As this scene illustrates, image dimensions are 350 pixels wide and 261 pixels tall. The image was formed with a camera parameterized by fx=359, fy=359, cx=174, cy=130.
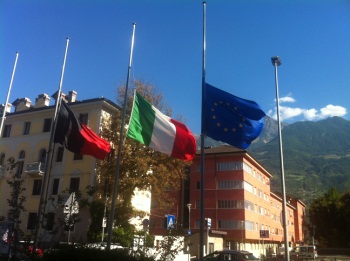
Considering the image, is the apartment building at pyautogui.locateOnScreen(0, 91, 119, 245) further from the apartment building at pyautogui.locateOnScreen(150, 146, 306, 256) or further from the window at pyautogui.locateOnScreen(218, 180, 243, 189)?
the window at pyautogui.locateOnScreen(218, 180, 243, 189)

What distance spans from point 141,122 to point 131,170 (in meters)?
17.7

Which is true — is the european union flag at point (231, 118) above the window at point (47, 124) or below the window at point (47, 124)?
below

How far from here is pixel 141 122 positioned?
14109 millimetres

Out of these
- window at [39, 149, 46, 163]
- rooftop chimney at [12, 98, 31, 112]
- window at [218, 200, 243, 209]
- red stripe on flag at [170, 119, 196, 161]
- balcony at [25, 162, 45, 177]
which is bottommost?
red stripe on flag at [170, 119, 196, 161]

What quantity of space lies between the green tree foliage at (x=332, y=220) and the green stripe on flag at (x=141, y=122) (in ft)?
213

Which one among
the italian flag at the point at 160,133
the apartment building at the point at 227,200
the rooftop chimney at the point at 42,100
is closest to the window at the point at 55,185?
the rooftop chimney at the point at 42,100

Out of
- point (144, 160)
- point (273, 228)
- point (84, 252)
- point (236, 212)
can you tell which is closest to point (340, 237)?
point (273, 228)

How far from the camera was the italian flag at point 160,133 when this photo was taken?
13.9 meters

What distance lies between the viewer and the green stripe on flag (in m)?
13.8

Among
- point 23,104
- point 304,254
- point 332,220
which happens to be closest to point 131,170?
point 23,104

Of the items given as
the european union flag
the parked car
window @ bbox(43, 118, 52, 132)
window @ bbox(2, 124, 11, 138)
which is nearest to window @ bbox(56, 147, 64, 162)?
window @ bbox(43, 118, 52, 132)

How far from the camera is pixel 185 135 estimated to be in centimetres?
1423

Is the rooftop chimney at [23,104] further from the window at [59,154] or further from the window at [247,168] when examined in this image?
the window at [247,168]

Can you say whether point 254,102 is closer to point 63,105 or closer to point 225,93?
point 225,93
